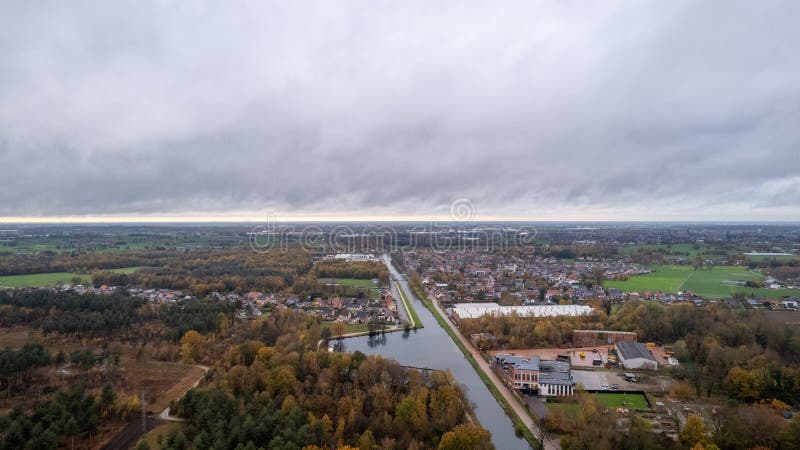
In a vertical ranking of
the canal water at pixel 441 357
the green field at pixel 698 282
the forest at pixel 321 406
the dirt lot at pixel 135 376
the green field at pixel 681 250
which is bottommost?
the canal water at pixel 441 357

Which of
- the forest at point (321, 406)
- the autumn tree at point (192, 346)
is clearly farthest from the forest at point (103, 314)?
the forest at point (321, 406)

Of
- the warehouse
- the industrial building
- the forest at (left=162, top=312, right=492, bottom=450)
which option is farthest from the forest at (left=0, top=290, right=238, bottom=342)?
the warehouse

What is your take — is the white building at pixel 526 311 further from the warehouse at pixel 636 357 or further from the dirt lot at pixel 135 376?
the dirt lot at pixel 135 376

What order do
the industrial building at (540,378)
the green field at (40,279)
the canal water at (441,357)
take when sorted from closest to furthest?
1. the canal water at (441,357)
2. the industrial building at (540,378)
3. the green field at (40,279)

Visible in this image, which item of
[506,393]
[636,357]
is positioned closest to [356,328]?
[506,393]

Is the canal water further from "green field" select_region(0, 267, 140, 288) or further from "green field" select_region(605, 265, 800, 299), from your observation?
"green field" select_region(0, 267, 140, 288)

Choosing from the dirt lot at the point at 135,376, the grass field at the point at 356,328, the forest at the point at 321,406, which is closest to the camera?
the forest at the point at 321,406
